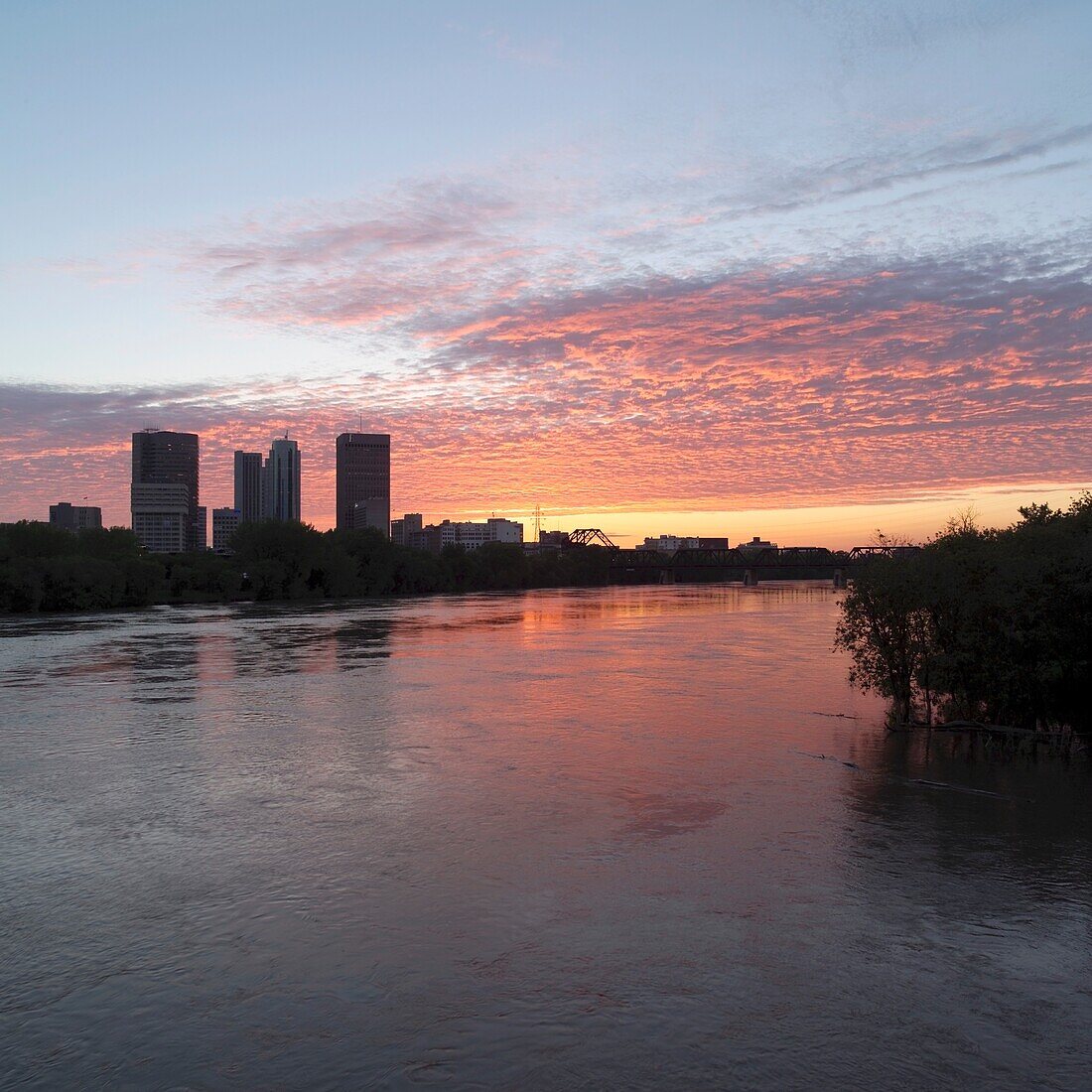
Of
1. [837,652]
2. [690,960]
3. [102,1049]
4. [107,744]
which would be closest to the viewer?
[102,1049]

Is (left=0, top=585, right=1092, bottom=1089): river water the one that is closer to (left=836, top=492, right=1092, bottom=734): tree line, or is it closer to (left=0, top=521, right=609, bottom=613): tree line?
(left=836, top=492, right=1092, bottom=734): tree line

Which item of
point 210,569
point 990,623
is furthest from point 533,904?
point 210,569

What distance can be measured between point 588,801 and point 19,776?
531 inches

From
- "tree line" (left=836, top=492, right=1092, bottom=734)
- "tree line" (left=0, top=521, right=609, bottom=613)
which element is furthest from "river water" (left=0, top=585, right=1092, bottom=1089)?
"tree line" (left=0, top=521, right=609, bottom=613)

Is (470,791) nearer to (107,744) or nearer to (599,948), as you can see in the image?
(599,948)

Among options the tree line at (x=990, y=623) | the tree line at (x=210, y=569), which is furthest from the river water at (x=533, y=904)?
the tree line at (x=210, y=569)

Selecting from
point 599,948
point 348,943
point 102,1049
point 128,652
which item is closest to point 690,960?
point 599,948

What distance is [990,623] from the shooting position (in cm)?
2616

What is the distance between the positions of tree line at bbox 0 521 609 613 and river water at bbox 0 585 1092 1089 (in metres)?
58.4

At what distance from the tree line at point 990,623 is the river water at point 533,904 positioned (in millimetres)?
2352

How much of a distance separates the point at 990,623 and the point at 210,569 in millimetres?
91741

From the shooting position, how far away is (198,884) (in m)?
14.5

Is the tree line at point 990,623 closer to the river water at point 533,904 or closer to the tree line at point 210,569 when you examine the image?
the river water at point 533,904

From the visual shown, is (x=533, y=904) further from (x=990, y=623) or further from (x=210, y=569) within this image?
(x=210, y=569)
